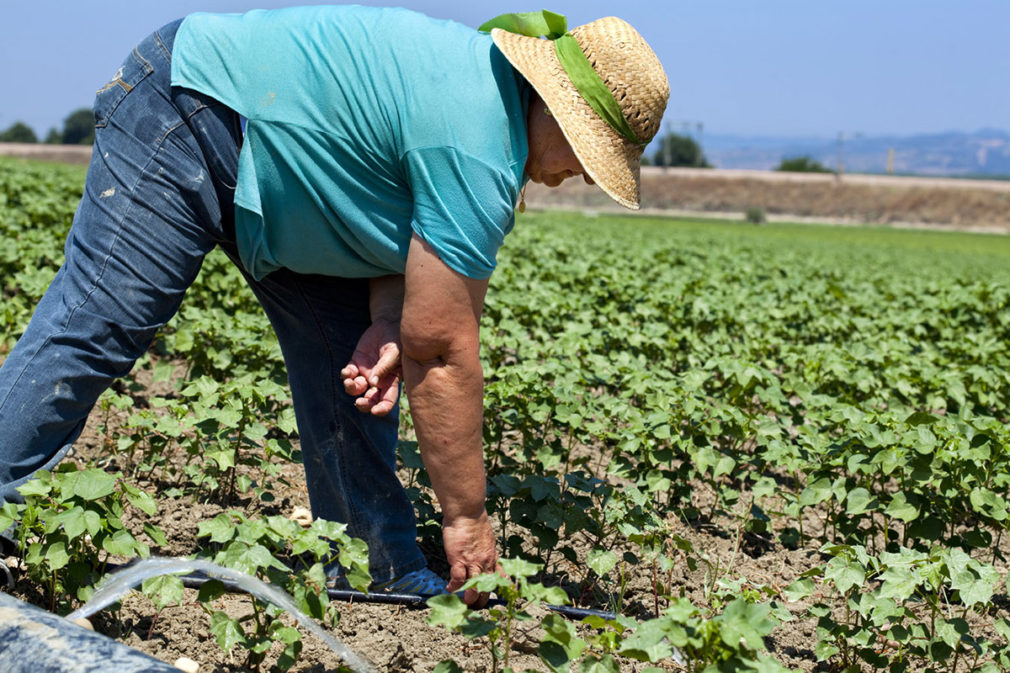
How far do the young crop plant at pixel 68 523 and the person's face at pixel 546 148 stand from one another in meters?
1.12

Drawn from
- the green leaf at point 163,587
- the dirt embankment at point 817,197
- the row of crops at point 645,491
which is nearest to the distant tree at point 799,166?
the dirt embankment at point 817,197

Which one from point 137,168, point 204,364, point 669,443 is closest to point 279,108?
point 137,168

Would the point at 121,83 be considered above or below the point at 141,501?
above

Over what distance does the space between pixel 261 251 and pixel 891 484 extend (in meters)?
3.24

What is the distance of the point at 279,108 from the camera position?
7.39 ft

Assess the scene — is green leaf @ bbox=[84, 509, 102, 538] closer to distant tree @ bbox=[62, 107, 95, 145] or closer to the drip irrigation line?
the drip irrigation line

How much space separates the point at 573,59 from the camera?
226 centimetres

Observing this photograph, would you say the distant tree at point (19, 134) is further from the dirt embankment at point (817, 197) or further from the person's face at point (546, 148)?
the person's face at point (546, 148)

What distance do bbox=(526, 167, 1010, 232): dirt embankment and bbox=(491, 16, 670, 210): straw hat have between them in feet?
187

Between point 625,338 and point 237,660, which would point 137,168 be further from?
point 625,338

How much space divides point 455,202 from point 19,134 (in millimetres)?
104497

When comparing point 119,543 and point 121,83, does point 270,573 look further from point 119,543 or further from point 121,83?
point 121,83

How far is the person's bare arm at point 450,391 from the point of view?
7.13 feet

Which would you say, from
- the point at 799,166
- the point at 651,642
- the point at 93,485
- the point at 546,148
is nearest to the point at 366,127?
the point at 546,148
